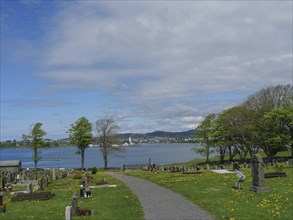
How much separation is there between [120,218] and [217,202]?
5.62m

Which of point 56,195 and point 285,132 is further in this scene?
point 285,132

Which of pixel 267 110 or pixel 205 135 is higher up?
pixel 267 110

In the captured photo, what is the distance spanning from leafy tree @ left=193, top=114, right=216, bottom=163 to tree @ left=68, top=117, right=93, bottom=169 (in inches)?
832

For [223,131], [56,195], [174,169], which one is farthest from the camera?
[223,131]

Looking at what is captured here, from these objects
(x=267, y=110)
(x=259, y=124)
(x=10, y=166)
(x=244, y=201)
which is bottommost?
(x=244, y=201)

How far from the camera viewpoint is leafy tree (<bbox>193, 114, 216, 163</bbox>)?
243 ft

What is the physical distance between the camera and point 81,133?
71812 mm

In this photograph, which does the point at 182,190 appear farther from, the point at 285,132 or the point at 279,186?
the point at 285,132

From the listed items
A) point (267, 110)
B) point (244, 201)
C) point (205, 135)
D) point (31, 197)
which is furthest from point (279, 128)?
point (31, 197)

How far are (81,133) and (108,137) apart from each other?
24.2ft

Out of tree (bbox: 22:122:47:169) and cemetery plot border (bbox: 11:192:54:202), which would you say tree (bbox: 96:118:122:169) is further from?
cemetery plot border (bbox: 11:192:54:202)

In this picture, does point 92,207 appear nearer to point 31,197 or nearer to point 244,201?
point 31,197

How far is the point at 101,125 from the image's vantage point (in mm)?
78000

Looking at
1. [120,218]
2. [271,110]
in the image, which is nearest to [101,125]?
[271,110]
